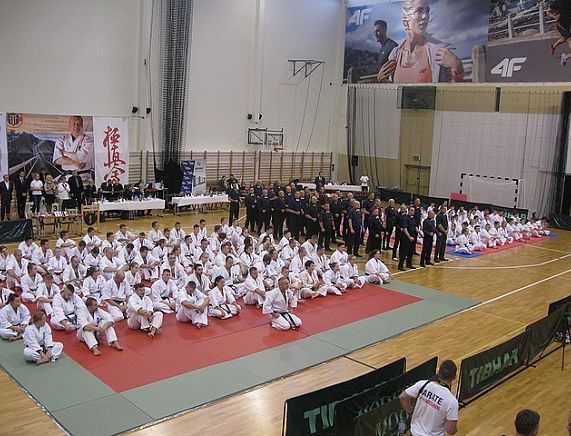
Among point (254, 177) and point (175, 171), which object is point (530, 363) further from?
point (254, 177)

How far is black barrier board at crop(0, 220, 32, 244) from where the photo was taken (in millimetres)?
17500

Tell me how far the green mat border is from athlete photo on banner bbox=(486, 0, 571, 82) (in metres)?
18.6

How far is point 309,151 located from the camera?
3300 centimetres

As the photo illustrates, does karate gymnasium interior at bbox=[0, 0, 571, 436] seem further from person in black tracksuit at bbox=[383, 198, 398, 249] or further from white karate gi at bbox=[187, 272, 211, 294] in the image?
white karate gi at bbox=[187, 272, 211, 294]

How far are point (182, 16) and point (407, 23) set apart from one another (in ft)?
39.8

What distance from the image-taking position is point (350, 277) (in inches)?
595

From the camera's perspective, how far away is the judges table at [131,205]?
2064 cm

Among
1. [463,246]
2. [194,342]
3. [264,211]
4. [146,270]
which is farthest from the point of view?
[264,211]

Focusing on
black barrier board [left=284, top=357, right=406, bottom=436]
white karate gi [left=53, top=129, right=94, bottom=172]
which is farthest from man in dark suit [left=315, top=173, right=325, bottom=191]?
black barrier board [left=284, top=357, right=406, bottom=436]

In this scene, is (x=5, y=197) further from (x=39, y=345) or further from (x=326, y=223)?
(x=39, y=345)

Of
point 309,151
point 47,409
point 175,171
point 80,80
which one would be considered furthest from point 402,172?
point 47,409

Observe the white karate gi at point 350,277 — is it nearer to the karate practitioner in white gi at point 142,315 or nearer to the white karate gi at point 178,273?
the white karate gi at point 178,273

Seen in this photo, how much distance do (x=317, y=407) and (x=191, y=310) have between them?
525 centimetres

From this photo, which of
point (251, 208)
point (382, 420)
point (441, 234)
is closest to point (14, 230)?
point (251, 208)
